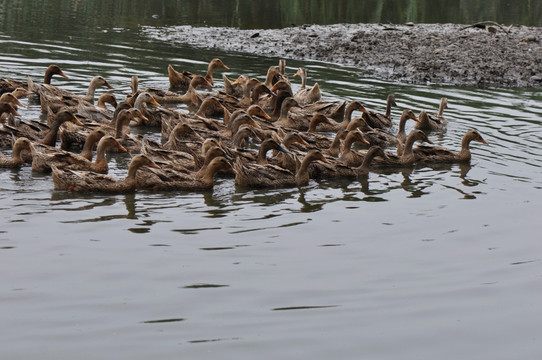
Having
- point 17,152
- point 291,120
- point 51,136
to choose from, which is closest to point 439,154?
point 291,120

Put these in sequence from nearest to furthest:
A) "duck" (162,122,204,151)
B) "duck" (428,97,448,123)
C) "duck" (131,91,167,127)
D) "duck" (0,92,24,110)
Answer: "duck" (162,122,204,151)
"duck" (0,92,24,110)
"duck" (131,91,167,127)
"duck" (428,97,448,123)

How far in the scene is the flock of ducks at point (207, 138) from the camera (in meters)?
13.2

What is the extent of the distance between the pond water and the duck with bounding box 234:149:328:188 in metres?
0.23

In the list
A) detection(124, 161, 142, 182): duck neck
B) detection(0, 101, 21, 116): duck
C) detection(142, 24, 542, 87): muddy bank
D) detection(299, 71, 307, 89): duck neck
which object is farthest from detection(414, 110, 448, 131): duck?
detection(0, 101, 21, 116): duck

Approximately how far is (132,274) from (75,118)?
6.31m

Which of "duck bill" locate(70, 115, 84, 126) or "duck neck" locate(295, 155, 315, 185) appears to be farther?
"duck bill" locate(70, 115, 84, 126)

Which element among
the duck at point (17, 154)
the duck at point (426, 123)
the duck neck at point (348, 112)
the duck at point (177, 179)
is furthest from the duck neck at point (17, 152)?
the duck at point (426, 123)

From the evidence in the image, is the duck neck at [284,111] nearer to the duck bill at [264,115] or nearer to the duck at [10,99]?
the duck bill at [264,115]

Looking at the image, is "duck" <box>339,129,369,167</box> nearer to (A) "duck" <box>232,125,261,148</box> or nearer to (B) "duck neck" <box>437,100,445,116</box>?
(A) "duck" <box>232,125,261,148</box>

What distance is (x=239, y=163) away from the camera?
1316 centimetres

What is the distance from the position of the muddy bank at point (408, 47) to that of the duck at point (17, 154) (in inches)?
468

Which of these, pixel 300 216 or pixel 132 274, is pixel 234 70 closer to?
pixel 300 216

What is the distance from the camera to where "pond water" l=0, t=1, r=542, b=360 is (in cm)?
789

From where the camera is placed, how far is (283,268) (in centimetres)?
961
